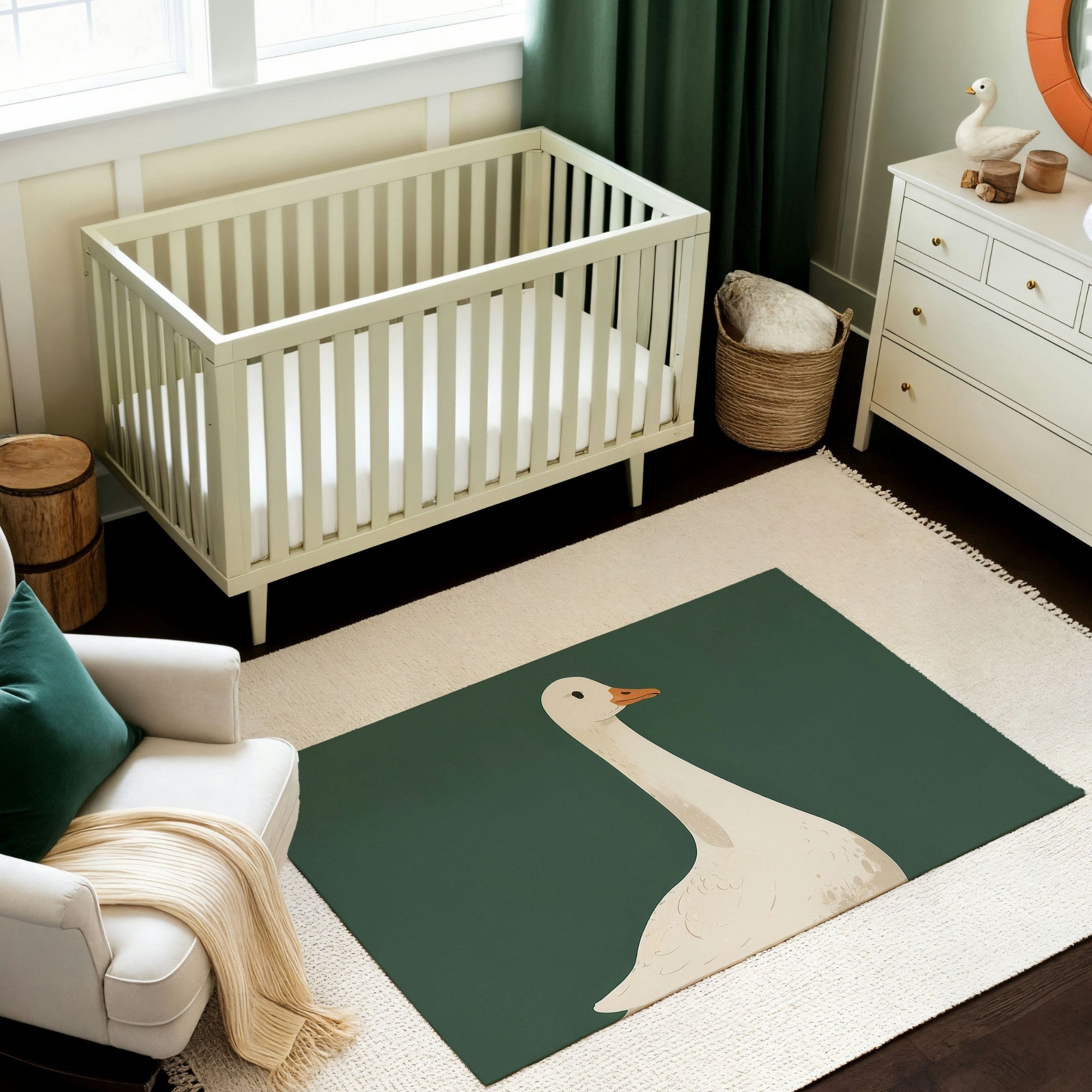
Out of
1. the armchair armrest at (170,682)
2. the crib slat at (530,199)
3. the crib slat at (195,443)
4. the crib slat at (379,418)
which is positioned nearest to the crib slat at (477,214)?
the crib slat at (530,199)

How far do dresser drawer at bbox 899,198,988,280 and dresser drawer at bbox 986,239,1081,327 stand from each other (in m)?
0.04

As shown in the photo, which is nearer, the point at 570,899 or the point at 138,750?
the point at 138,750

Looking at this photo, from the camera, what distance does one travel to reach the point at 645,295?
301 centimetres

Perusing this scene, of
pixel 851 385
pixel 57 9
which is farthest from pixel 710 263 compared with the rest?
pixel 57 9

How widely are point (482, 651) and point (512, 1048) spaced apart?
0.94 m

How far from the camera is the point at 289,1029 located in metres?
2.03

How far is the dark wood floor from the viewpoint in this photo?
215 cm

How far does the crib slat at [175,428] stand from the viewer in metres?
2.61

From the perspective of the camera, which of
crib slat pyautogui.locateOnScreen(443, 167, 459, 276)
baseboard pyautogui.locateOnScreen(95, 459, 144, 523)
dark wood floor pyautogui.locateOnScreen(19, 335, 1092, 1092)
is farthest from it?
crib slat pyautogui.locateOnScreen(443, 167, 459, 276)

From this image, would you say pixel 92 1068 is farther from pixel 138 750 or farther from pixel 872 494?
pixel 872 494

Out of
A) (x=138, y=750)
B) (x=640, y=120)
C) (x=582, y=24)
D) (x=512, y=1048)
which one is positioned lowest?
(x=512, y=1048)

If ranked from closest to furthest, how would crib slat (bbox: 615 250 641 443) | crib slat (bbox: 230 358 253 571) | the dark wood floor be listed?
the dark wood floor → crib slat (bbox: 230 358 253 571) → crib slat (bbox: 615 250 641 443)

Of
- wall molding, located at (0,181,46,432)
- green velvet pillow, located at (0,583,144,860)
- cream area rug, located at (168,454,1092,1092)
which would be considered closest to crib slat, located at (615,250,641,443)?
cream area rug, located at (168,454,1092,1092)

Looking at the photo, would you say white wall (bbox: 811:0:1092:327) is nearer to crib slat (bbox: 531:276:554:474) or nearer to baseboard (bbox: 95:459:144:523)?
crib slat (bbox: 531:276:554:474)
